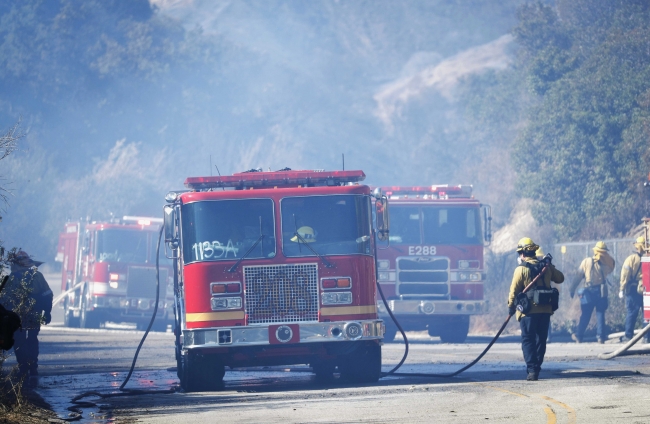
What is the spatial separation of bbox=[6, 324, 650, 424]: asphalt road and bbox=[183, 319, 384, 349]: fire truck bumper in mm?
584

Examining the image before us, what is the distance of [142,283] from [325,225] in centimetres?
1703

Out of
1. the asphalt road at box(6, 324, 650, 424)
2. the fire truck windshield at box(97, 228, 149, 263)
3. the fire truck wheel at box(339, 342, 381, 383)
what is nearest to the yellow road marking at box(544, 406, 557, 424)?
the asphalt road at box(6, 324, 650, 424)

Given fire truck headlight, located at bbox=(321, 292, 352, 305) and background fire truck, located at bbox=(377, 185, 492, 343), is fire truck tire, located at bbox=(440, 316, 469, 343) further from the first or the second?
fire truck headlight, located at bbox=(321, 292, 352, 305)

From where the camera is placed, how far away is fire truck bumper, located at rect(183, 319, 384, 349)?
1217cm

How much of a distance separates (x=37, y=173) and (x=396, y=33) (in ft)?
182

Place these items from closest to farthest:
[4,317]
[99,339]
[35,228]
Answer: [4,317] → [99,339] → [35,228]

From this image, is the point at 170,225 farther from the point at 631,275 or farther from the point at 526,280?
the point at 631,275

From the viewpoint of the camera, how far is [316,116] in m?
76.0

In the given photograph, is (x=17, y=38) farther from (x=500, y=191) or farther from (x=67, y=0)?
(x=500, y=191)

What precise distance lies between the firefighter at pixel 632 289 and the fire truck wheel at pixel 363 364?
737 centimetres

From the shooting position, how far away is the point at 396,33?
106750 millimetres

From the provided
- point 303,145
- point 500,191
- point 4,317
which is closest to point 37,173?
point 303,145

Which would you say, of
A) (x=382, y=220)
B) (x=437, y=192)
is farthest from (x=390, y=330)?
(x=382, y=220)

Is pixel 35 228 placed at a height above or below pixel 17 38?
below
